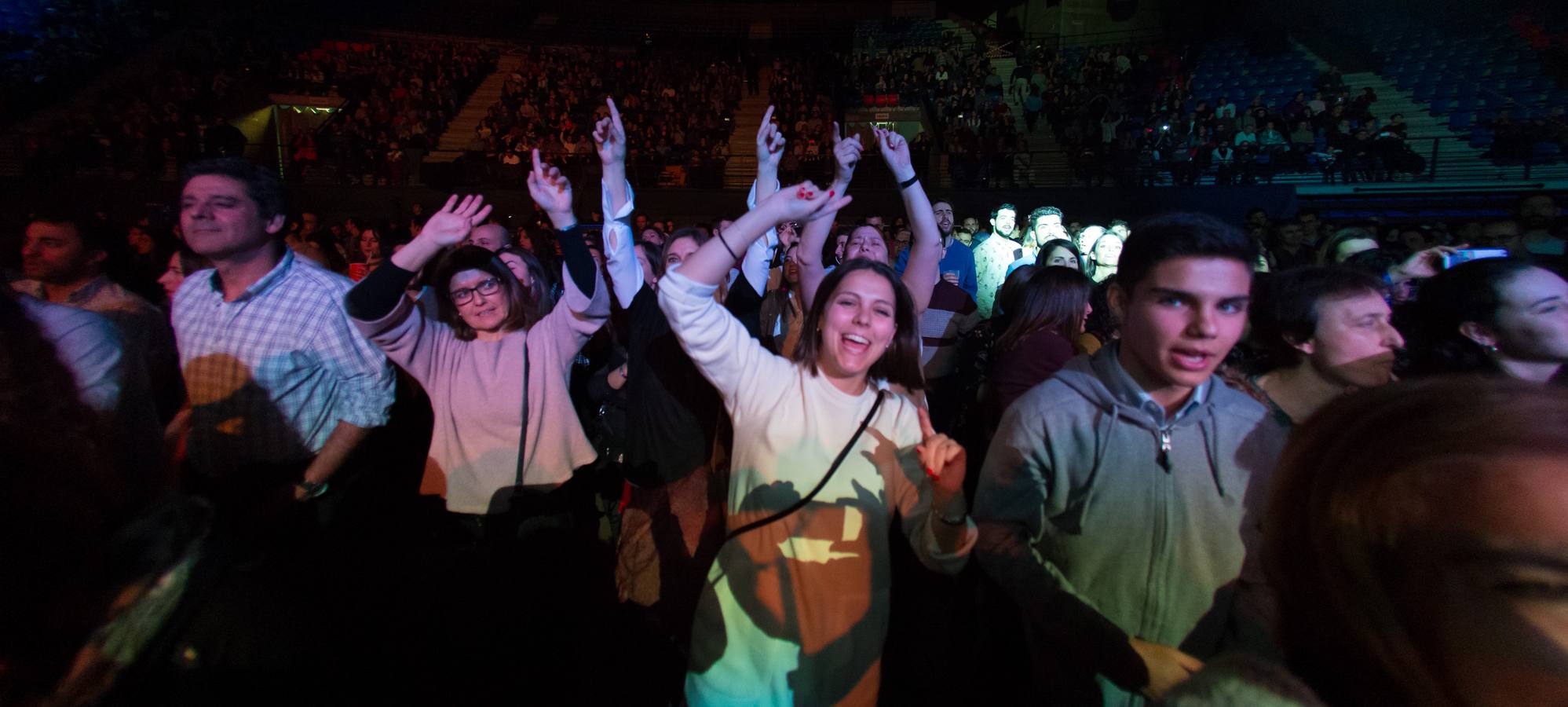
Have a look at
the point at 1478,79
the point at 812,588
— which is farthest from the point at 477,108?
the point at 1478,79

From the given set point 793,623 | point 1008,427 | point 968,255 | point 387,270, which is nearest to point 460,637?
point 387,270

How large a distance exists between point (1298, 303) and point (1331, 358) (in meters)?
0.21

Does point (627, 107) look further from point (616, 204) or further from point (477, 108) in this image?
point (616, 204)

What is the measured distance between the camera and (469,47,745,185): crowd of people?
51.1ft

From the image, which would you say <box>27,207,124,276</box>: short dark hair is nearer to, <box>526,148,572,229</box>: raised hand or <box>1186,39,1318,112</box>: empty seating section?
<box>526,148,572,229</box>: raised hand

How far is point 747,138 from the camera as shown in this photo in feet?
69.7

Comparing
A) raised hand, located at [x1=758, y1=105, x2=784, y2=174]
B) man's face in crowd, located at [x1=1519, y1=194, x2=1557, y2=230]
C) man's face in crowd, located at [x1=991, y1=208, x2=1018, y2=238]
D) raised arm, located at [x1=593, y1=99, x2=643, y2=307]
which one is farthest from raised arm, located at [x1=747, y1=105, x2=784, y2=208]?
man's face in crowd, located at [x1=1519, y1=194, x2=1557, y2=230]

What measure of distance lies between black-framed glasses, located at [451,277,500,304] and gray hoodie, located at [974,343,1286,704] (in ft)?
6.65

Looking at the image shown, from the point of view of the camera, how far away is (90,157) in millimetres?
12805

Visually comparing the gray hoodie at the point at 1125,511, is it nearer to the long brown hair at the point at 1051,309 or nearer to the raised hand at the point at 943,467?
the raised hand at the point at 943,467

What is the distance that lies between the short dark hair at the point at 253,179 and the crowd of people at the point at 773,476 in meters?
0.01

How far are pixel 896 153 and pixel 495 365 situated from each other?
1872 millimetres

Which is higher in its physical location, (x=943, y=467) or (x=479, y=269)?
(x=479, y=269)

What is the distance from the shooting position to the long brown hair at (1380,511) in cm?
80
